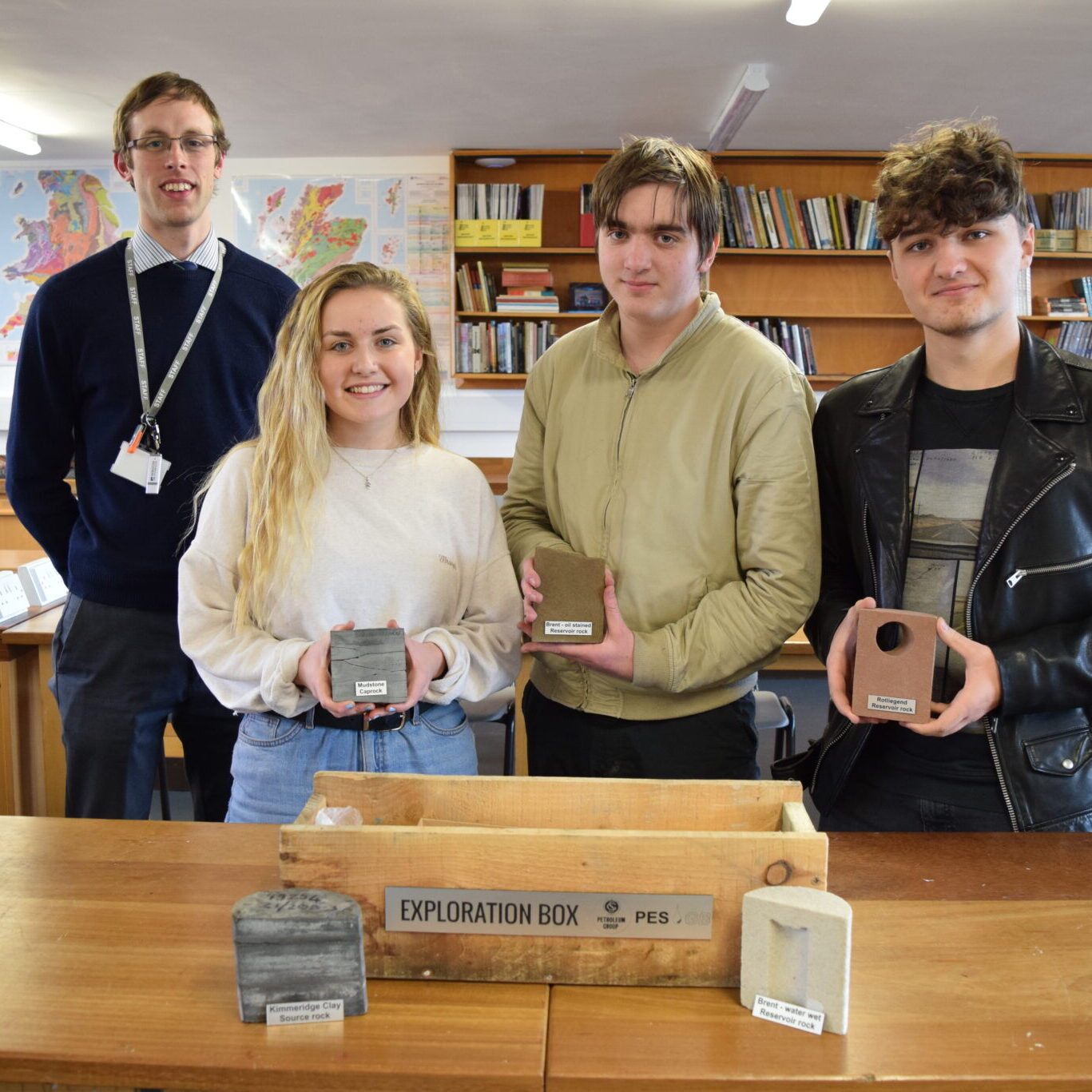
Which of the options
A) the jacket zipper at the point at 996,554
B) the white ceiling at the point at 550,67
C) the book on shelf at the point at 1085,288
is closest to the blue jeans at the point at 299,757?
the jacket zipper at the point at 996,554

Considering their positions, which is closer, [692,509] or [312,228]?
[692,509]

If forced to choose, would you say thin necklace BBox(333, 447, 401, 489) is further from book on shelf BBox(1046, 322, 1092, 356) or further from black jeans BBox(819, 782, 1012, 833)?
book on shelf BBox(1046, 322, 1092, 356)

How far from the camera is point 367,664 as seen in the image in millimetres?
1369

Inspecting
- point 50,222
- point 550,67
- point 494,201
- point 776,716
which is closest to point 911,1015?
point 776,716

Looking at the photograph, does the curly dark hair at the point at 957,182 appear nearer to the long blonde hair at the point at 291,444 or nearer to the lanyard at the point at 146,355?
the long blonde hair at the point at 291,444

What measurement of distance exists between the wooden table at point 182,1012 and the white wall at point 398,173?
5324 mm

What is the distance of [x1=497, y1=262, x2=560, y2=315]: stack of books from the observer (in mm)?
6340

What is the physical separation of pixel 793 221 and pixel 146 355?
5149 millimetres

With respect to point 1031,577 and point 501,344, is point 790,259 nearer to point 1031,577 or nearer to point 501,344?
point 501,344

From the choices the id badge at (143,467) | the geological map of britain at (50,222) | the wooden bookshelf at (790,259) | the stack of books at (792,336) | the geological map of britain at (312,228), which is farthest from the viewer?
the geological map of britain at (50,222)

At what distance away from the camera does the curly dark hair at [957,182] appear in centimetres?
155

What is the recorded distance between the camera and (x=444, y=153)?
6.50m

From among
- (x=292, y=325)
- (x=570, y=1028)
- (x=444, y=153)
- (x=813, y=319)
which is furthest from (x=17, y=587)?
(x=813, y=319)

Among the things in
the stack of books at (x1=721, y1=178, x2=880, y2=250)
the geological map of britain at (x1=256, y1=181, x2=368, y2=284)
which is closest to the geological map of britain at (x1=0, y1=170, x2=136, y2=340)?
the geological map of britain at (x1=256, y1=181, x2=368, y2=284)
